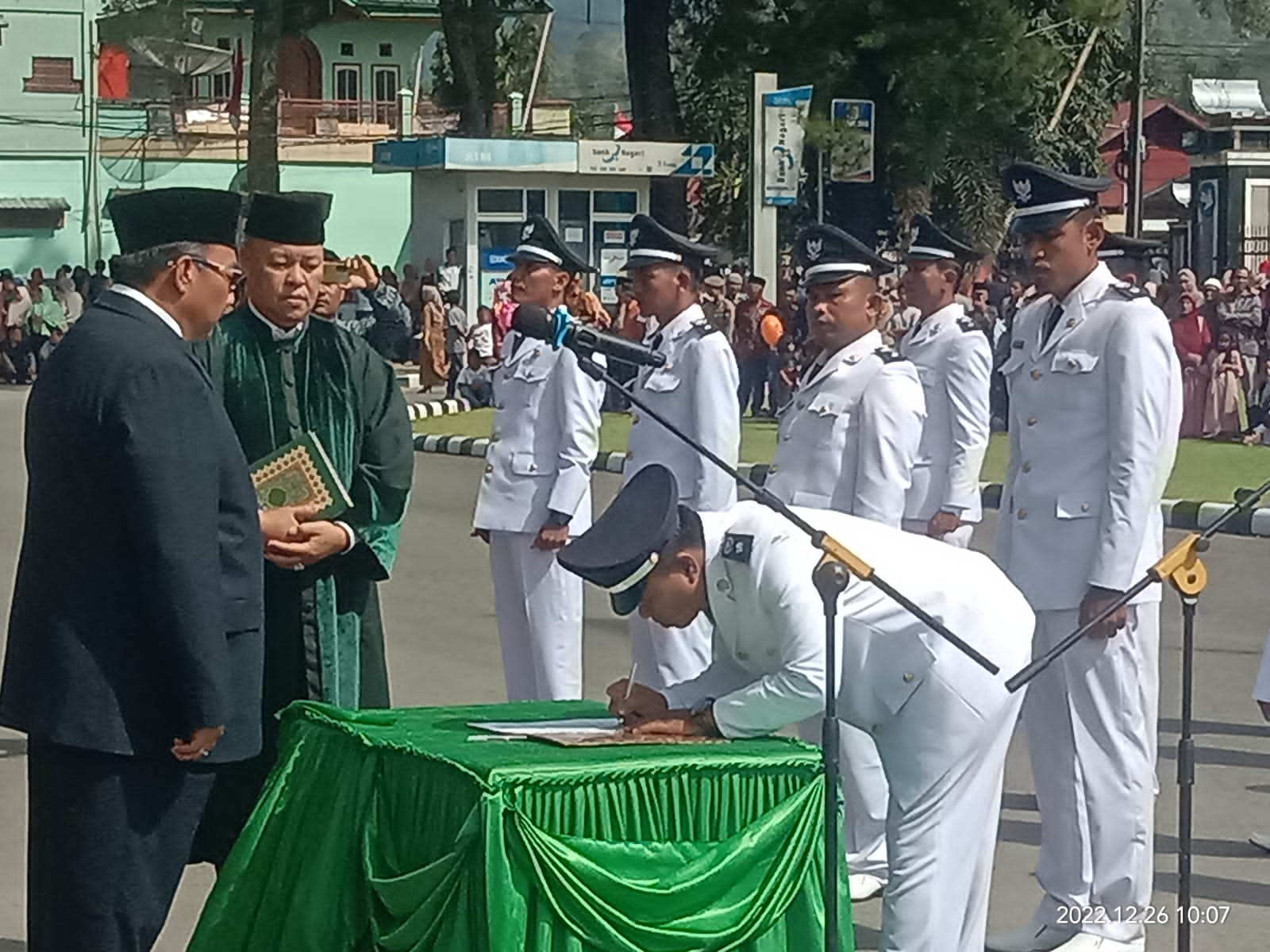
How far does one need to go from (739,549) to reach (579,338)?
0.53m

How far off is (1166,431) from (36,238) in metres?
50.9

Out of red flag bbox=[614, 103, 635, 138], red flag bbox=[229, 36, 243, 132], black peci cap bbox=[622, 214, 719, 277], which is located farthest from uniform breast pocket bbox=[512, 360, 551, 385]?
red flag bbox=[229, 36, 243, 132]

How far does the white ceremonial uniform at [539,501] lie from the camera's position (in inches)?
305

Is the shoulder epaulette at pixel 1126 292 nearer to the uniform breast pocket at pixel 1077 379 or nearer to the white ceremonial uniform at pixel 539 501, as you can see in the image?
the uniform breast pocket at pixel 1077 379

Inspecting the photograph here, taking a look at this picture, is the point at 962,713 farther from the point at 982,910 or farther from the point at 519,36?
the point at 519,36

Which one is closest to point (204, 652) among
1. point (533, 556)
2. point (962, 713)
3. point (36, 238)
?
point (962, 713)

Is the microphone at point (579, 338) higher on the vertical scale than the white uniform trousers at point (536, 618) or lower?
higher

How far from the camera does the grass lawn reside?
15633 millimetres

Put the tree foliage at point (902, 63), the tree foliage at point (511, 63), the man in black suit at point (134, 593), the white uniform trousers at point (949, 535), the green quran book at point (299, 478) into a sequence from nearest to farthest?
the man in black suit at point (134, 593)
the green quran book at point (299, 478)
the white uniform trousers at point (949, 535)
the tree foliage at point (902, 63)
the tree foliage at point (511, 63)

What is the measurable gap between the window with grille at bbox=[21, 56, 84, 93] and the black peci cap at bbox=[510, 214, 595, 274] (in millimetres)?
51518

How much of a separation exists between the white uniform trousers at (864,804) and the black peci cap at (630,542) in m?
Answer: 2.05

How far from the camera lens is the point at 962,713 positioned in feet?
15.4

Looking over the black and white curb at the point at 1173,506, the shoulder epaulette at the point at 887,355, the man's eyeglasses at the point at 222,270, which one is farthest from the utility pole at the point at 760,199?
the man's eyeglasses at the point at 222,270

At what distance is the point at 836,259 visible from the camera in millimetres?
6898
